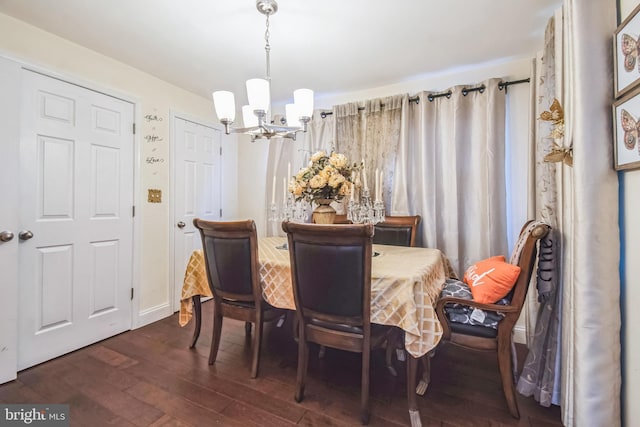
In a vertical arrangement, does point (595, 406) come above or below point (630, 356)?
below

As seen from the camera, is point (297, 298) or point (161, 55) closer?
point (297, 298)

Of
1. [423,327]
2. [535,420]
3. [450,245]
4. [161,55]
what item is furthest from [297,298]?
[161,55]

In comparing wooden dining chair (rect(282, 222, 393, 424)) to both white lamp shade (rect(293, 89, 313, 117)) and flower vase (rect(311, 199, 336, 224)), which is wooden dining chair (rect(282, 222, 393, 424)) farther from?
white lamp shade (rect(293, 89, 313, 117))

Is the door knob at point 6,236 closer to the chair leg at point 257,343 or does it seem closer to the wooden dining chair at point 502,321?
the chair leg at point 257,343

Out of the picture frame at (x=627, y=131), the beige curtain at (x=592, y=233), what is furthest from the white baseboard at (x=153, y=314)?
the picture frame at (x=627, y=131)

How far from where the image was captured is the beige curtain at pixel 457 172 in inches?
94.1

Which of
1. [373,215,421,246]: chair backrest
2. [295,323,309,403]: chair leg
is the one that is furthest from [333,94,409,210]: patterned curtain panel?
[295,323,309,403]: chair leg

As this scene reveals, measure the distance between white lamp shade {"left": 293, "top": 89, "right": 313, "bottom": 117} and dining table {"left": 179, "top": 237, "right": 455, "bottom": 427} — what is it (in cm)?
97

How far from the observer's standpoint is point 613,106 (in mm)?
1210

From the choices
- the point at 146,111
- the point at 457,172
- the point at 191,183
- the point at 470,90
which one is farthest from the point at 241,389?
the point at 470,90

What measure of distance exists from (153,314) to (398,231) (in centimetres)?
248

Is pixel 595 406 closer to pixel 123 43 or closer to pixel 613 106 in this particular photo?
pixel 613 106

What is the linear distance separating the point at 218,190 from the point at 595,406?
3512mm

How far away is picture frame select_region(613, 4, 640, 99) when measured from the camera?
1.07 metres
